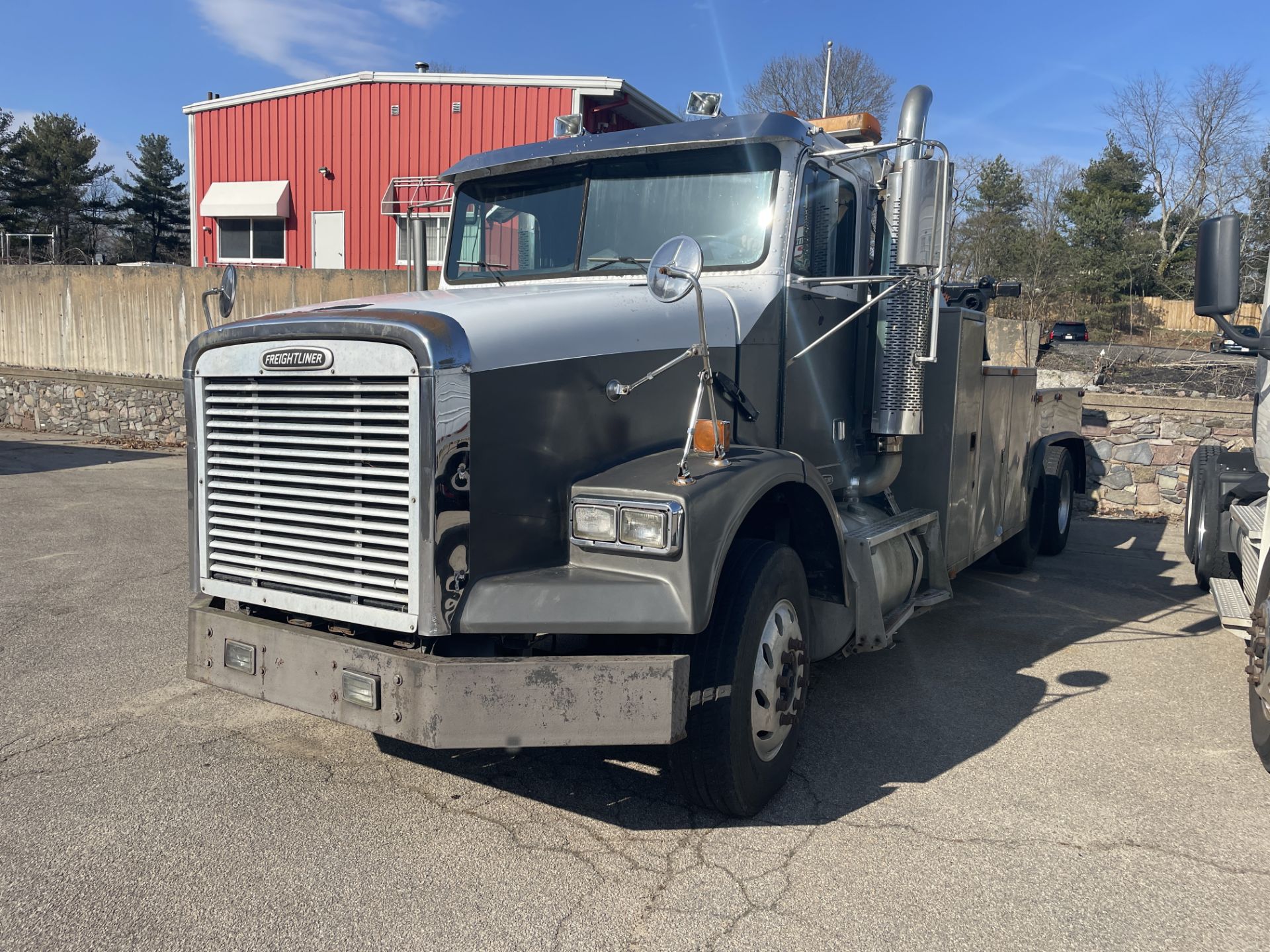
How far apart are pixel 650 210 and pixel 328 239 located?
17.0m

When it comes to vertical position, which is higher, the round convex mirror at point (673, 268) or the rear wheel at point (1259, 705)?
the round convex mirror at point (673, 268)

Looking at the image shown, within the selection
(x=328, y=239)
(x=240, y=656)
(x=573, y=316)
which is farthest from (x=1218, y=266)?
(x=328, y=239)

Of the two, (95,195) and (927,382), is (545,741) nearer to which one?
(927,382)

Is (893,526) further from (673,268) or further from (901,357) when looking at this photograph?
(673,268)

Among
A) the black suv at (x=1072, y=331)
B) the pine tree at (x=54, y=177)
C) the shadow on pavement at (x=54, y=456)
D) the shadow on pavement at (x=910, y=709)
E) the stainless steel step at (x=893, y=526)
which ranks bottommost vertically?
the shadow on pavement at (x=910, y=709)

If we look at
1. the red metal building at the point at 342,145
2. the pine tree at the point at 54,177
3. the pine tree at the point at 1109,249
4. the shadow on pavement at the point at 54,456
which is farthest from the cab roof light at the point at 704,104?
the pine tree at the point at 54,177

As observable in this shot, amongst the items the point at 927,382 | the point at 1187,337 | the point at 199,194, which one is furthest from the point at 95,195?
the point at 927,382

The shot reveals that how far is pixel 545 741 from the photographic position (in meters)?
3.01

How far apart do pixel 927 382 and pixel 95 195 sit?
45.9 meters

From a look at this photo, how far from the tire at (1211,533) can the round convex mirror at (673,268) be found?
5235 millimetres

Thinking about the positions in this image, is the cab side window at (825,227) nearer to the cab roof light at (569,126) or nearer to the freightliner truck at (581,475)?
the freightliner truck at (581,475)

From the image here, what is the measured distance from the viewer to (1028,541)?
786 cm

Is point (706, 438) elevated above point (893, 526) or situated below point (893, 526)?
above

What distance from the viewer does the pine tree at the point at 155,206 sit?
42.6 metres
